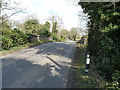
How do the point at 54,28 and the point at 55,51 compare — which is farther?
the point at 54,28

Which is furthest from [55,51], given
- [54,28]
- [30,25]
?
[54,28]

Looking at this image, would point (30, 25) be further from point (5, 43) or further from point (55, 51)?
point (55, 51)

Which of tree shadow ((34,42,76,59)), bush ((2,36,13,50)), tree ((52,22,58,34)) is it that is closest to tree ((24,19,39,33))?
tree ((52,22,58,34))

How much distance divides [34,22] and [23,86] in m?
33.9

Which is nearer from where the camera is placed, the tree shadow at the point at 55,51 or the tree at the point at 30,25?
the tree shadow at the point at 55,51

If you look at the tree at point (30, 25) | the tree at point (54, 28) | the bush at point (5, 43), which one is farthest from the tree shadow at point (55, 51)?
the tree at point (54, 28)

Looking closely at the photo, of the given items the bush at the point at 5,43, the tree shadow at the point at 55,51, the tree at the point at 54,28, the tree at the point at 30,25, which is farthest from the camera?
the tree at the point at 54,28

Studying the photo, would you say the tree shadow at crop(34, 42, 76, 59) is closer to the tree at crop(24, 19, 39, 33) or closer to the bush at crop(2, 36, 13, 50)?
the bush at crop(2, 36, 13, 50)

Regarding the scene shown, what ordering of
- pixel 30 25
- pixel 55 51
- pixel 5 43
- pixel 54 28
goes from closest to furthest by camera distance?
pixel 5 43, pixel 55 51, pixel 30 25, pixel 54 28

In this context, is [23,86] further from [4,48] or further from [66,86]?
[4,48]

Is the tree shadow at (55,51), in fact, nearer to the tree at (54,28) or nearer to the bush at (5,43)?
the bush at (5,43)

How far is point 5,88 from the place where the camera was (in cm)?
446

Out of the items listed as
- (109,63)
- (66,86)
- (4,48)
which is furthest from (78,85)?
(4,48)

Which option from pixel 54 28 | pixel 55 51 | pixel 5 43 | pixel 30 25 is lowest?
pixel 55 51
